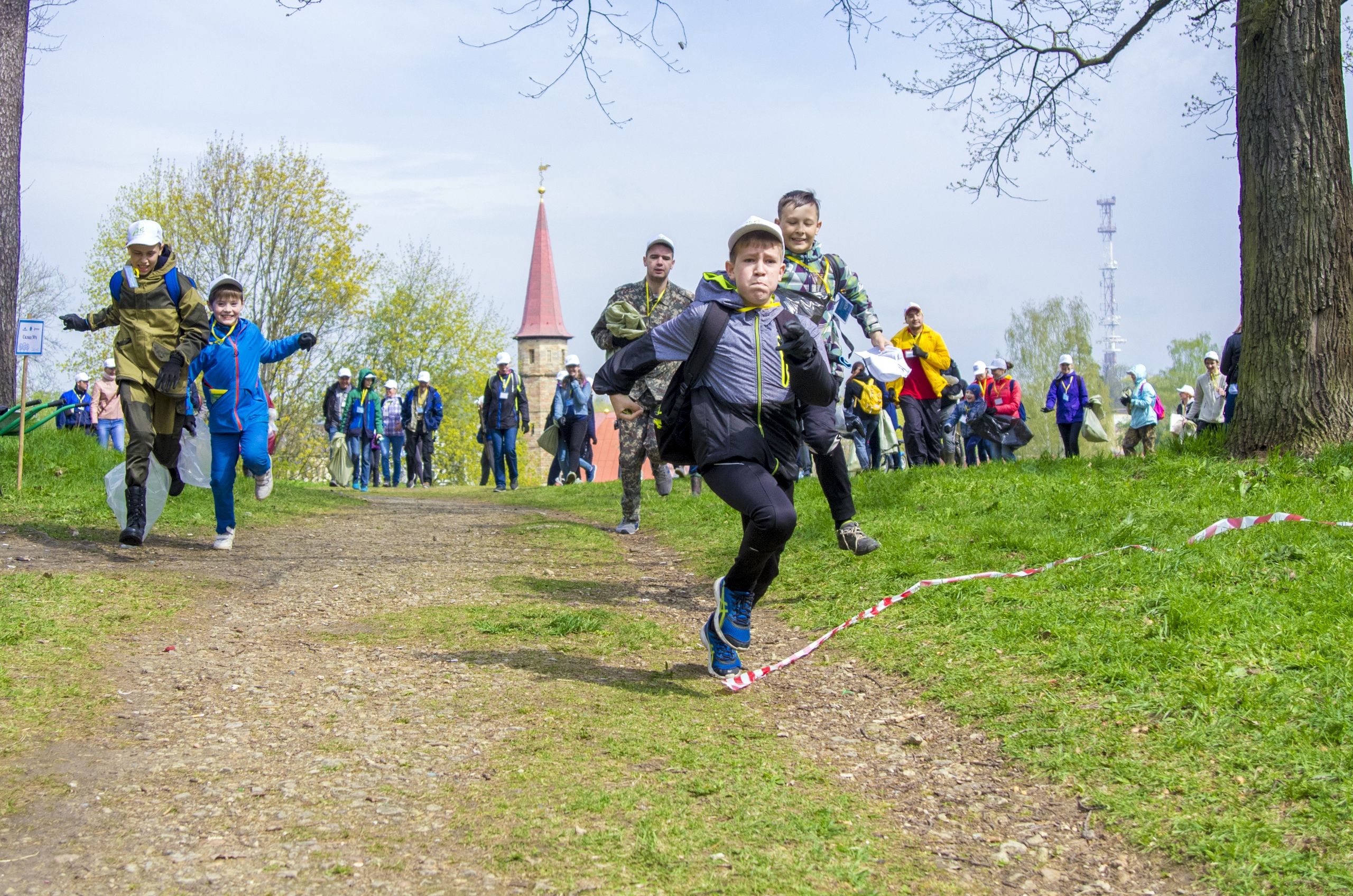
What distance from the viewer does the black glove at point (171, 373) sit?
25.6ft

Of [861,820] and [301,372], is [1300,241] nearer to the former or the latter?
[861,820]

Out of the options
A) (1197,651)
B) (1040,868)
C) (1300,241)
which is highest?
(1300,241)

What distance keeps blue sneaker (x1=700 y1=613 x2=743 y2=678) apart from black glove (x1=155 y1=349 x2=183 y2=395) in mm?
4736

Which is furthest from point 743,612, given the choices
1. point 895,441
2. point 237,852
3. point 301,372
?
point 301,372

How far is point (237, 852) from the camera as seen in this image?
9.60ft

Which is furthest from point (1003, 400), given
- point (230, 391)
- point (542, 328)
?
point (542, 328)

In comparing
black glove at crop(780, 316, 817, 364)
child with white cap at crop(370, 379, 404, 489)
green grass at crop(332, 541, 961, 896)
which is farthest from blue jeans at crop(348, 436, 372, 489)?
black glove at crop(780, 316, 817, 364)

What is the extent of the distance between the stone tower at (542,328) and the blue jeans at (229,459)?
81.1m

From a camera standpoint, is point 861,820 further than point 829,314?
No

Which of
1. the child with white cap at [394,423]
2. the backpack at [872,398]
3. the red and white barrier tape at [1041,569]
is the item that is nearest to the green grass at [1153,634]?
the red and white barrier tape at [1041,569]

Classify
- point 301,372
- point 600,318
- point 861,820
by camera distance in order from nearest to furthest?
point 861,820
point 600,318
point 301,372

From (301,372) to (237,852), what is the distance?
3557cm

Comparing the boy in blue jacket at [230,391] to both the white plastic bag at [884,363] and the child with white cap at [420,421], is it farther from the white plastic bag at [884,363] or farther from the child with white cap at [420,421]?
the child with white cap at [420,421]

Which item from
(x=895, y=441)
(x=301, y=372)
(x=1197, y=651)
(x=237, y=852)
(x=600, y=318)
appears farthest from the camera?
(x=301, y=372)
